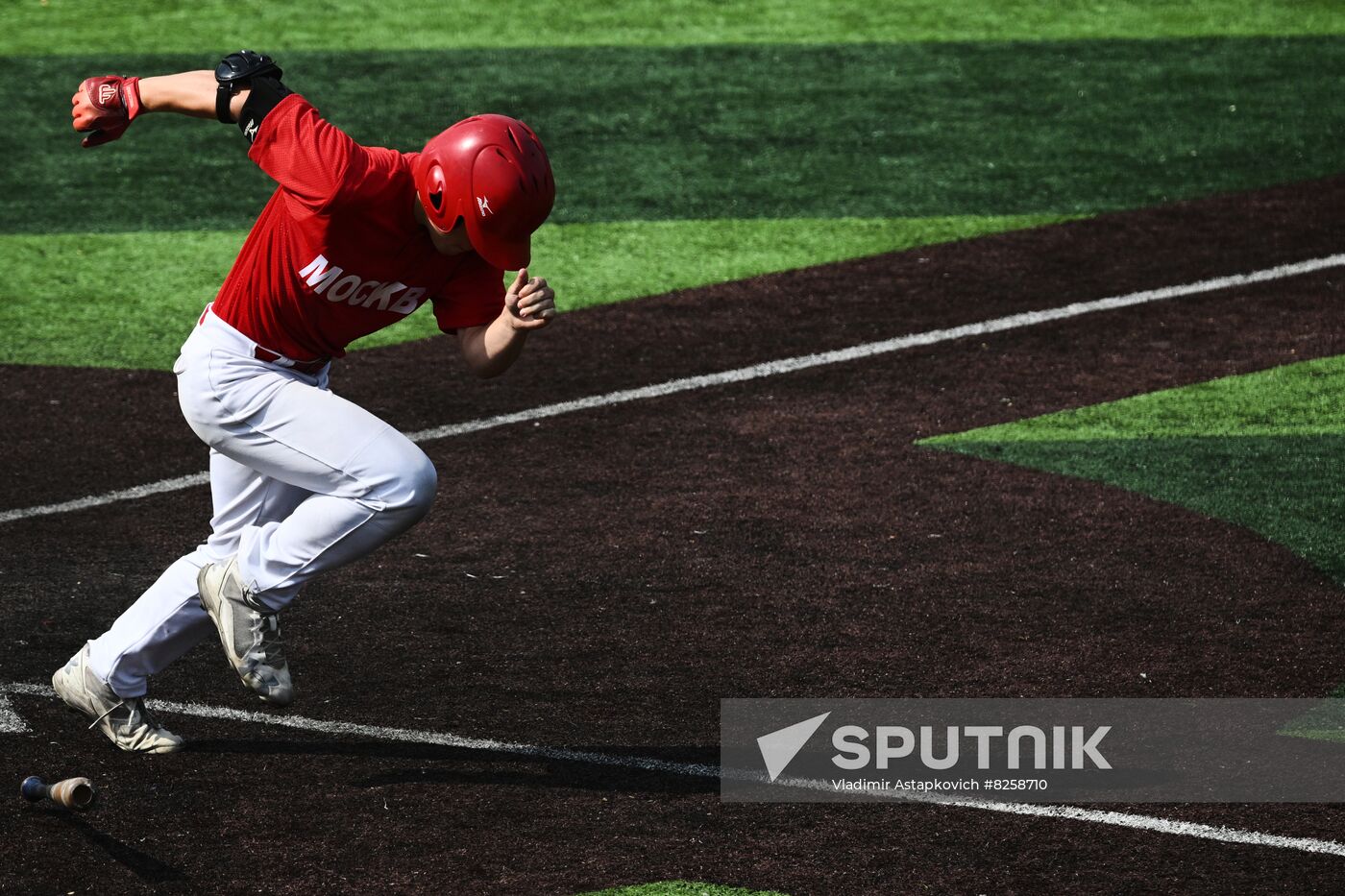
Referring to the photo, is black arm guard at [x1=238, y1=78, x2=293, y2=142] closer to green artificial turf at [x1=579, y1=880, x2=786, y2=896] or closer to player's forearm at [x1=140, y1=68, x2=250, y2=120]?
player's forearm at [x1=140, y1=68, x2=250, y2=120]

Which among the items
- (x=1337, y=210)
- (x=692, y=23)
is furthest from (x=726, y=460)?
(x=692, y=23)

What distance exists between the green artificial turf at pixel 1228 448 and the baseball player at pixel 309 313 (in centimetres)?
339

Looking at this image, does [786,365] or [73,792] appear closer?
[73,792]

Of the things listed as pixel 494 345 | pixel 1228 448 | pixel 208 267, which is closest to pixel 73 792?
pixel 494 345

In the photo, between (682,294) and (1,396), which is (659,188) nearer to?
(682,294)

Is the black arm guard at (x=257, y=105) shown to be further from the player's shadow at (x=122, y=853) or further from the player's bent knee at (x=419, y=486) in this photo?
the player's shadow at (x=122, y=853)

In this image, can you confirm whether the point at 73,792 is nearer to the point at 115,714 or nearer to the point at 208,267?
the point at 115,714

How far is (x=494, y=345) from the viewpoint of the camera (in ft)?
16.6

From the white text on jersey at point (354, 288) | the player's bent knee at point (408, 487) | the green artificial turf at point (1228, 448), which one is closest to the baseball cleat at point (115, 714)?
the player's bent knee at point (408, 487)

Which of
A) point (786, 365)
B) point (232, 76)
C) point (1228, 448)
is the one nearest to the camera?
point (232, 76)

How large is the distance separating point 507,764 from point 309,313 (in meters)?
1.45

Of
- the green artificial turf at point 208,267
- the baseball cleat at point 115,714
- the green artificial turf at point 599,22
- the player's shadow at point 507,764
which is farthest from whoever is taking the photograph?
the green artificial turf at point 599,22

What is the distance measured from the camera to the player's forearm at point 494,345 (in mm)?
4988

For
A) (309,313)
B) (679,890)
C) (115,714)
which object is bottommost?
(679,890)
